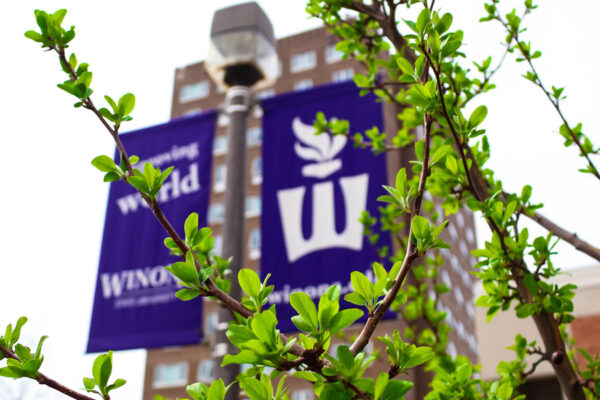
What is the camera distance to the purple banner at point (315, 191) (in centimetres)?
440

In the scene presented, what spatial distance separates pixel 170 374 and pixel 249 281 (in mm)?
34580

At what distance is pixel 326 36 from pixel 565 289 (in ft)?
123

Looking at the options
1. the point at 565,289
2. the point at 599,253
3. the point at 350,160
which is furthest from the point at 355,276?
the point at 350,160

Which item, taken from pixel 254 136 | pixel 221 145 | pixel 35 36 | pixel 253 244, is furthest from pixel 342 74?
pixel 35 36

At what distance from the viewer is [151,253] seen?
4750mm

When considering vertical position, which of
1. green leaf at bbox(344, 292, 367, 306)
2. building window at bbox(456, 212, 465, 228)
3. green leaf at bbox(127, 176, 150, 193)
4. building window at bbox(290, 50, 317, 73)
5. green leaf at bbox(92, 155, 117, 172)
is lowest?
green leaf at bbox(344, 292, 367, 306)

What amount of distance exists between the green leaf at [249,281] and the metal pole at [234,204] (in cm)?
154

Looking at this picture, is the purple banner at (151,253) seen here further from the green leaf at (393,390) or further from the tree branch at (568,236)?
the green leaf at (393,390)

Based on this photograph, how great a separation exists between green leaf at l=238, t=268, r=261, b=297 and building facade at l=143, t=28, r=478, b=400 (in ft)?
89.9

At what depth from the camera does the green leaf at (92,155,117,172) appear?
3.87ft

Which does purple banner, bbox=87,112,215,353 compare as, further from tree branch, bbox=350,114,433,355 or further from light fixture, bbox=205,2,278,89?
tree branch, bbox=350,114,433,355

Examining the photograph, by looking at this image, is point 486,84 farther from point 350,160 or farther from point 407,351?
point 350,160

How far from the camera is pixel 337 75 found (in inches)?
1449

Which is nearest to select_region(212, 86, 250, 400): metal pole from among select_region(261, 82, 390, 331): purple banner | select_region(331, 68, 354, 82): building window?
select_region(261, 82, 390, 331): purple banner
